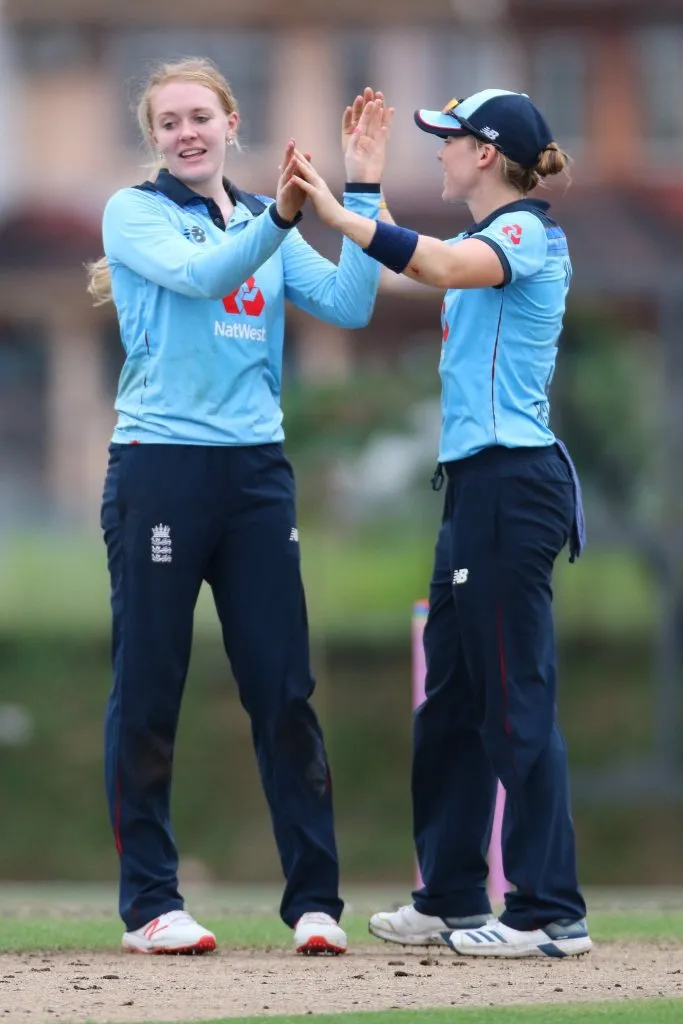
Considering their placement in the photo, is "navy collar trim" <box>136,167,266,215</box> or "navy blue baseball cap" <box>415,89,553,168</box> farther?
"navy collar trim" <box>136,167,266,215</box>

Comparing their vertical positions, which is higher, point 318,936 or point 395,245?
point 395,245

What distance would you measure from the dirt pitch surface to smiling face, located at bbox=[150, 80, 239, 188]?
1.94 meters

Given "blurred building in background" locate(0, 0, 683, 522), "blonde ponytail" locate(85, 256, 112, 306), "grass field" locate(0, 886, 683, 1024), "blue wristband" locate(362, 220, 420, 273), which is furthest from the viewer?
"blurred building in background" locate(0, 0, 683, 522)

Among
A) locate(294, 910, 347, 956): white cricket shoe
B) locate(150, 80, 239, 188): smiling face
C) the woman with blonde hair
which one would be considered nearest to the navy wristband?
the woman with blonde hair

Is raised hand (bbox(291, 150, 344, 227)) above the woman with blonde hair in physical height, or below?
above

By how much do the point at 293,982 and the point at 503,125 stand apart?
6.88ft

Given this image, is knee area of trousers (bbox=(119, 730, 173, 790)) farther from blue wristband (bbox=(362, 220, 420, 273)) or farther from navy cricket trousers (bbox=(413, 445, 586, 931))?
blue wristband (bbox=(362, 220, 420, 273))

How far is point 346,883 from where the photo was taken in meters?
15.4

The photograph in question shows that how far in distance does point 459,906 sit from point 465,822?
0.22 meters

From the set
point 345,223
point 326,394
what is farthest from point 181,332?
point 326,394

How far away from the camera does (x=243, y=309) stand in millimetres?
5328

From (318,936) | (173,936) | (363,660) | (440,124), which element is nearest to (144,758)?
(173,936)

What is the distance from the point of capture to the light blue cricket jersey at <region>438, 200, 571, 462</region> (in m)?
5.13

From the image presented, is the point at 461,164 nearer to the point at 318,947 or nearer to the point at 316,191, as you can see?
the point at 316,191
